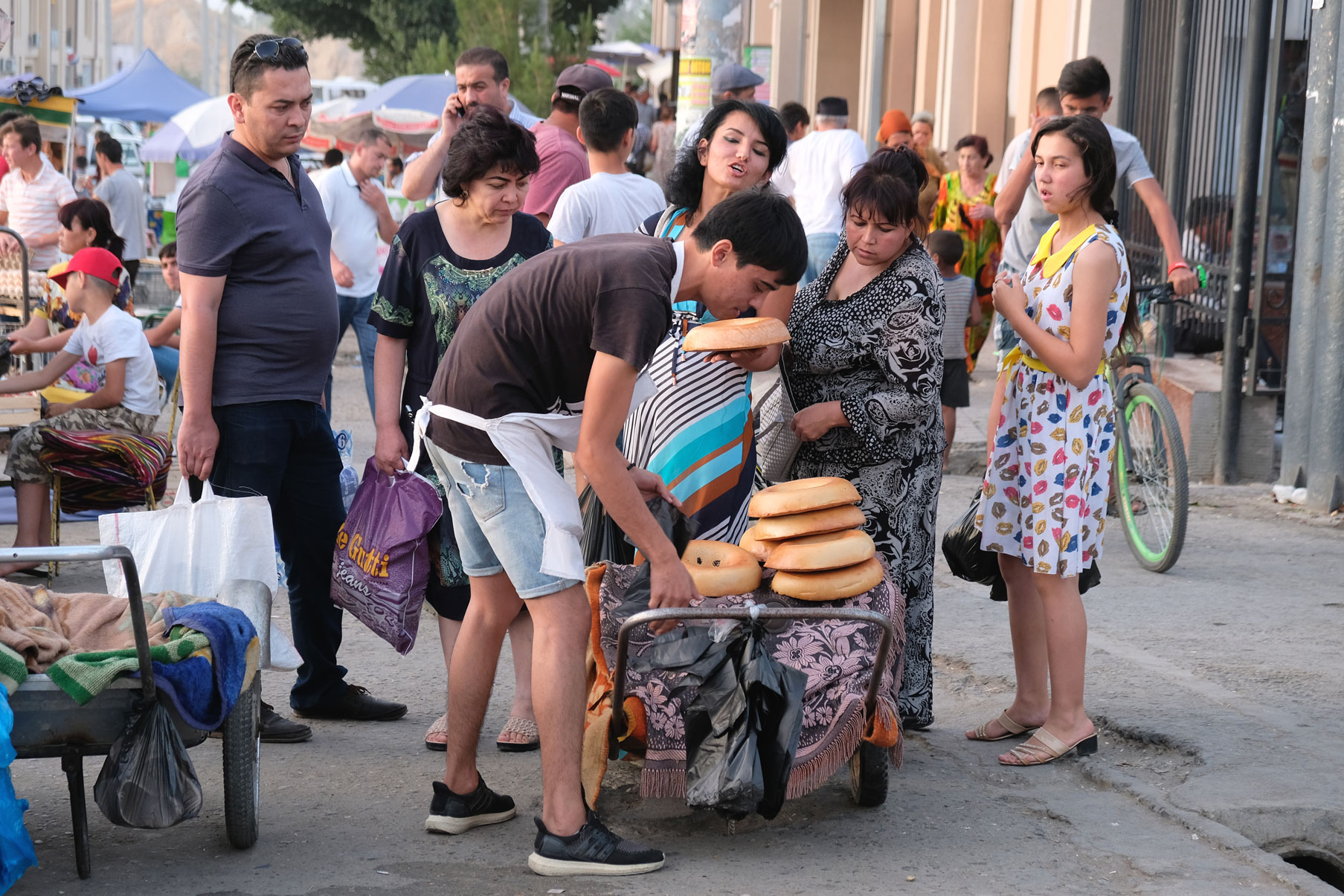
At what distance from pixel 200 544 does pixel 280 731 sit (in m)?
0.83

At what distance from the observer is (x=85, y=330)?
20.6ft

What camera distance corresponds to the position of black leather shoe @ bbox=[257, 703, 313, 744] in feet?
14.3

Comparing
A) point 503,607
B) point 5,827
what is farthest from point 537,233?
point 5,827

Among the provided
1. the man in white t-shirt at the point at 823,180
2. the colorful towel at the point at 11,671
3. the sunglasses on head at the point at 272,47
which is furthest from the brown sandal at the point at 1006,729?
the man in white t-shirt at the point at 823,180

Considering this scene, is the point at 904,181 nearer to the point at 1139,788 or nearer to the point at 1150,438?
the point at 1139,788

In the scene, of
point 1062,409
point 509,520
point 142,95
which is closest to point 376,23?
point 142,95

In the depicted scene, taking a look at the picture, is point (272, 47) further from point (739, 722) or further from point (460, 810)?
point (739, 722)

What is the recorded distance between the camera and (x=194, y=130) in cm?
2314

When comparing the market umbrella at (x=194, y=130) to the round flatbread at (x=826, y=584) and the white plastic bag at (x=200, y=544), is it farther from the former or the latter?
the round flatbread at (x=826, y=584)

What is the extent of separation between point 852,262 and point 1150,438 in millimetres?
2932

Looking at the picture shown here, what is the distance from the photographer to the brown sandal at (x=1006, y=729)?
443 cm

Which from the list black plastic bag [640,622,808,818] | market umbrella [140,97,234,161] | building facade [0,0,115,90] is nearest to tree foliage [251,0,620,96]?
market umbrella [140,97,234,161]

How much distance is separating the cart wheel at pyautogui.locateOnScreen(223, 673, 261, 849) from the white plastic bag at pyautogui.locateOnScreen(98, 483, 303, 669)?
351mm

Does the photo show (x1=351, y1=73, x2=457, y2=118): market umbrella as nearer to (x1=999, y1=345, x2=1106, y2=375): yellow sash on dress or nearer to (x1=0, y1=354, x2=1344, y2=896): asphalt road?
(x1=0, y1=354, x2=1344, y2=896): asphalt road
